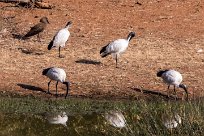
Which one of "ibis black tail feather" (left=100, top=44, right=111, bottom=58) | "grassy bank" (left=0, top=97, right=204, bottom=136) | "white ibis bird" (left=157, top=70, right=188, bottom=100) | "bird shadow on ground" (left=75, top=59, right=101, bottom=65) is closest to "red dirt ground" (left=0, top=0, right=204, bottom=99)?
"bird shadow on ground" (left=75, top=59, right=101, bottom=65)

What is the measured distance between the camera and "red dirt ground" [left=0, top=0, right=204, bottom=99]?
17.7 m

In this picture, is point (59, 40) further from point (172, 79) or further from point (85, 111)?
point (85, 111)

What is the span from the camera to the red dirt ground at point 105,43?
1766 centimetres

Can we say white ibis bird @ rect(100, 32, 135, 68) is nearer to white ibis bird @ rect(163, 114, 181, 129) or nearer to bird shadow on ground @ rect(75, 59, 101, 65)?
bird shadow on ground @ rect(75, 59, 101, 65)

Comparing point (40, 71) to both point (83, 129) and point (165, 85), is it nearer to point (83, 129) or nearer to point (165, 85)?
point (165, 85)

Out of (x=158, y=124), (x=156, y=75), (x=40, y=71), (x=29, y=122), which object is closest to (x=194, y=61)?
(x=156, y=75)

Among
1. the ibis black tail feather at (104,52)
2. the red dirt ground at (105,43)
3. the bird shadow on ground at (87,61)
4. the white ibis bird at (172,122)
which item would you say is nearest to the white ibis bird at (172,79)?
the red dirt ground at (105,43)

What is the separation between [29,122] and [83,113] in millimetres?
1348

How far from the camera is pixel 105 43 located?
70.4 feet

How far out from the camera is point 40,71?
61.3 ft

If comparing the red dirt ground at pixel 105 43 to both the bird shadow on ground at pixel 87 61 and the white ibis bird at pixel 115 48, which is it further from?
the white ibis bird at pixel 115 48

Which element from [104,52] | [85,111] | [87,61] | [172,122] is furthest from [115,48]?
[172,122]

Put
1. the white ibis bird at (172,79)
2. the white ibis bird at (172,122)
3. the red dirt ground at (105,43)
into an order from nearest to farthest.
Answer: the white ibis bird at (172,122), the white ibis bird at (172,79), the red dirt ground at (105,43)

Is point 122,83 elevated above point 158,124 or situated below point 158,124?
below
